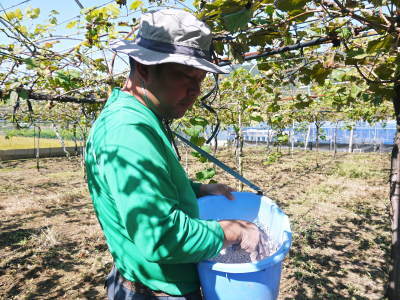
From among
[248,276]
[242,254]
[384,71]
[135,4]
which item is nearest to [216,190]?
[242,254]

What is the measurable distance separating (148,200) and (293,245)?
4.54m

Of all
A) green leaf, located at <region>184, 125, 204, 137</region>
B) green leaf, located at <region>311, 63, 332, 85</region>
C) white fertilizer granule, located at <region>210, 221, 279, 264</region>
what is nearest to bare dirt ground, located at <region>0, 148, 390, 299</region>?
green leaf, located at <region>184, 125, 204, 137</region>

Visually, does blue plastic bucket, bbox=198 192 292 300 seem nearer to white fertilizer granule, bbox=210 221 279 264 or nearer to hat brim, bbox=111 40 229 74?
white fertilizer granule, bbox=210 221 279 264

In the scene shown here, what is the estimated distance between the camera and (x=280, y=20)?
161 cm

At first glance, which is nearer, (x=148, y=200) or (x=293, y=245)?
(x=148, y=200)

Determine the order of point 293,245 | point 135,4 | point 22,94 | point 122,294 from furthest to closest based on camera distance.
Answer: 1. point 293,245
2. point 135,4
3. point 22,94
4. point 122,294

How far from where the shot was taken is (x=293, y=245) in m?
4.70

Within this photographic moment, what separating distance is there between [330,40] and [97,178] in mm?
1682

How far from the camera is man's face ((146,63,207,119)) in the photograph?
1.01 meters

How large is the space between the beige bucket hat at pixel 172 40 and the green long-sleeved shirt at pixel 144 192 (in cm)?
19

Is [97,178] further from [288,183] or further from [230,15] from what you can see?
[288,183]

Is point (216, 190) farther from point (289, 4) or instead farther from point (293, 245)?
point (293, 245)

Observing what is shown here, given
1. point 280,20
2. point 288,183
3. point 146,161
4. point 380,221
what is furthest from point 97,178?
point 288,183

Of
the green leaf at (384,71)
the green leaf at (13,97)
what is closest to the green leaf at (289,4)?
the green leaf at (384,71)
